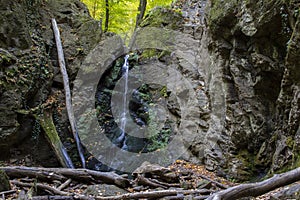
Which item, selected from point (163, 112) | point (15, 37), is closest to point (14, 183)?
point (15, 37)

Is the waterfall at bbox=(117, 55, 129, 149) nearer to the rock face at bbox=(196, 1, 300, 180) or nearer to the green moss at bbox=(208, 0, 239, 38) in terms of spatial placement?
the rock face at bbox=(196, 1, 300, 180)

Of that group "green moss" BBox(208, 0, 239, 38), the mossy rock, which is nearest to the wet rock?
"green moss" BBox(208, 0, 239, 38)

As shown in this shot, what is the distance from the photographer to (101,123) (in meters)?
9.65

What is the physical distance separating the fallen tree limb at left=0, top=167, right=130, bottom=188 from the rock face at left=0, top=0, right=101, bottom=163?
138cm

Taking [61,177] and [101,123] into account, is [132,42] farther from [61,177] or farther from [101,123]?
[61,177]

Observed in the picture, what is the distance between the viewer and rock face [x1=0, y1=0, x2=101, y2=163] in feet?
24.5

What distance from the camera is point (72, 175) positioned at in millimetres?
6414

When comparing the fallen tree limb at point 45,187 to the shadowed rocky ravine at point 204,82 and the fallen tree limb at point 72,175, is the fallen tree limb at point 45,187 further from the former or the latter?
the shadowed rocky ravine at point 204,82

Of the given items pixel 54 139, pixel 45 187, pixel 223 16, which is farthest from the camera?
pixel 54 139

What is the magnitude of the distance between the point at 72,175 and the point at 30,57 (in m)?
4.38

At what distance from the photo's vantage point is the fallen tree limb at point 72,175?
6.15 meters

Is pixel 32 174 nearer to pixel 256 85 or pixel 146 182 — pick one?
pixel 146 182

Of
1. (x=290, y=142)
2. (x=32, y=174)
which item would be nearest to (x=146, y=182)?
(x=32, y=174)

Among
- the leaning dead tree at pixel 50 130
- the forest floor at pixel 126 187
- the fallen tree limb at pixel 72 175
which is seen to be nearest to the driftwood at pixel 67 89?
the leaning dead tree at pixel 50 130
